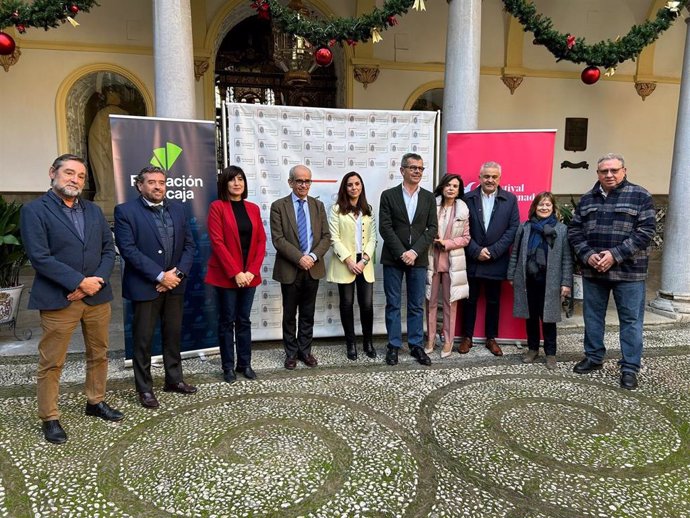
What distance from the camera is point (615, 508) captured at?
7.82ft

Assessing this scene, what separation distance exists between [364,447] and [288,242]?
74.2 inches

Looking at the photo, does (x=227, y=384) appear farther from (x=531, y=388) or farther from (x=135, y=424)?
(x=531, y=388)

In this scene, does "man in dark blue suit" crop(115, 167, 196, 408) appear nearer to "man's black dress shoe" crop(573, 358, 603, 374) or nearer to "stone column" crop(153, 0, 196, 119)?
"stone column" crop(153, 0, 196, 119)

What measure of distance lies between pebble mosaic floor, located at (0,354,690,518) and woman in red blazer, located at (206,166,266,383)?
371 mm

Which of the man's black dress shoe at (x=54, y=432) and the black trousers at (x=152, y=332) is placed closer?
the man's black dress shoe at (x=54, y=432)

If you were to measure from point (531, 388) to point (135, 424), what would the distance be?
9.53ft

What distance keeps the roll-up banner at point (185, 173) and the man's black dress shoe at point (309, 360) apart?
2.96 ft

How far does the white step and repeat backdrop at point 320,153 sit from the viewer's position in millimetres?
4531

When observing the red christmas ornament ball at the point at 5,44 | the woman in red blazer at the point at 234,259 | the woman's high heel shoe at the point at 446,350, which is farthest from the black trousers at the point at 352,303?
the red christmas ornament ball at the point at 5,44

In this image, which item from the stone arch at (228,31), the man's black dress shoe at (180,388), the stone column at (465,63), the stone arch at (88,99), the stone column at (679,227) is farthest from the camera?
the stone arch at (228,31)

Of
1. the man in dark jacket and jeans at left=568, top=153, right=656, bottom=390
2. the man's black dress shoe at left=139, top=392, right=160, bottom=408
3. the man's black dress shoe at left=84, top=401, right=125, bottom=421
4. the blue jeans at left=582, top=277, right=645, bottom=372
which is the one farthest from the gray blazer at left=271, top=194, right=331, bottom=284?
the blue jeans at left=582, top=277, right=645, bottom=372

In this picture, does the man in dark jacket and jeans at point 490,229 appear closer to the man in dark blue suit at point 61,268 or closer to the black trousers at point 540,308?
the black trousers at point 540,308

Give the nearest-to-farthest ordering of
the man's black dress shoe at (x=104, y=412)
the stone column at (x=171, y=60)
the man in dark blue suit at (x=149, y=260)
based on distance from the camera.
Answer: the man's black dress shoe at (x=104, y=412) < the man in dark blue suit at (x=149, y=260) < the stone column at (x=171, y=60)

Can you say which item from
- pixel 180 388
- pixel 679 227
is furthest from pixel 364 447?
pixel 679 227
